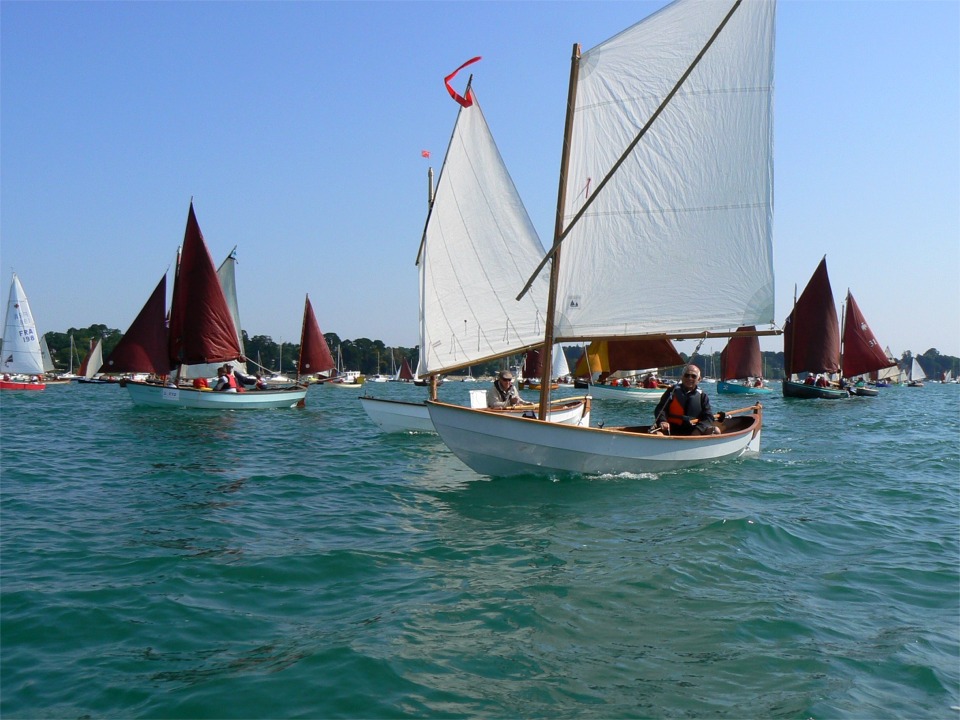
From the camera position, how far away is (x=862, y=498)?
12.7 m

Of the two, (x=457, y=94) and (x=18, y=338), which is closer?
(x=457, y=94)

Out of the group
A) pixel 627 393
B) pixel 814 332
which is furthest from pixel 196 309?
pixel 814 332

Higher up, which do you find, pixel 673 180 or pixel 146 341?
pixel 673 180

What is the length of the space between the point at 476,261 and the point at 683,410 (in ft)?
19.9

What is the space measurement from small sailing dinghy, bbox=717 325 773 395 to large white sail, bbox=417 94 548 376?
52763 mm

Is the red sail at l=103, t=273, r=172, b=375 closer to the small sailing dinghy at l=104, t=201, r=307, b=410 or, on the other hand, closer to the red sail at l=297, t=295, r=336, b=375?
the small sailing dinghy at l=104, t=201, r=307, b=410

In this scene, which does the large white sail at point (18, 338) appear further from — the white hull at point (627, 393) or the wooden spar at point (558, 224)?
the wooden spar at point (558, 224)

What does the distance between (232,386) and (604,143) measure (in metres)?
26.7

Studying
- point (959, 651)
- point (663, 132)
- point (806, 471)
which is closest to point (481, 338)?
point (663, 132)

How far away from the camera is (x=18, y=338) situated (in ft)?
216

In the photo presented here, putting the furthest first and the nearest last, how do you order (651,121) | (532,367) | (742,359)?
1. (742,359)
2. (532,367)
3. (651,121)

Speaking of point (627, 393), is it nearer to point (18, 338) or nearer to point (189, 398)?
point (189, 398)

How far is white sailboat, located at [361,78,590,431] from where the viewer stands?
1709 centimetres

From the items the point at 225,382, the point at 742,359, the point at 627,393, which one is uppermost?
the point at 742,359
